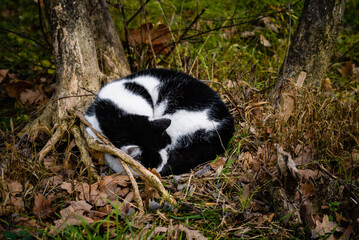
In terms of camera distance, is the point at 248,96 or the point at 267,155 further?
the point at 248,96

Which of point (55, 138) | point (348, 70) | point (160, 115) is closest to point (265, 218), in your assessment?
point (160, 115)

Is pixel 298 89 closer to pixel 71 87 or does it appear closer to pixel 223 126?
pixel 223 126

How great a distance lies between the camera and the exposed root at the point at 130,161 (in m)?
2.06

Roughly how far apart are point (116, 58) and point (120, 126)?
1.39m

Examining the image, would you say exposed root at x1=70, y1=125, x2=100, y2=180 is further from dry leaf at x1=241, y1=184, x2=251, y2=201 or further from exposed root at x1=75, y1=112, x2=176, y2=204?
dry leaf at x1=241, y1=184, x2=251, y2=201

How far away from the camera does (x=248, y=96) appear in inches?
124

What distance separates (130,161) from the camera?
2162 mm

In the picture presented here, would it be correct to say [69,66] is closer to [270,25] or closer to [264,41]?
[264,41]

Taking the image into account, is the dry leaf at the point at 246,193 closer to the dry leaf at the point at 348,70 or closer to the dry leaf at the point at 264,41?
the dry leaf at the point at 264,41

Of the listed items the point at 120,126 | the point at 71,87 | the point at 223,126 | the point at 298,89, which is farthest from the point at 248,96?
the point at 71,87

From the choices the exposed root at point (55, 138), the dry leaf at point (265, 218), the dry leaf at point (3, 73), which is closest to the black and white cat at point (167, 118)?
the exposed root at point (55, 138)

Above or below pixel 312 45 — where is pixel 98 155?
below

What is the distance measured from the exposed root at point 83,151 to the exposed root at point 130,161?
106 mm

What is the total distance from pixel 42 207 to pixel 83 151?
68 centimetres
